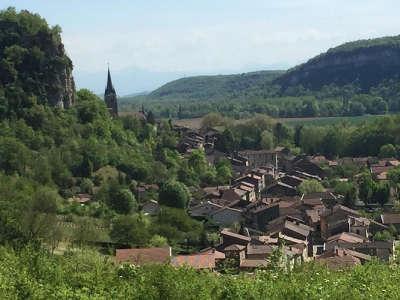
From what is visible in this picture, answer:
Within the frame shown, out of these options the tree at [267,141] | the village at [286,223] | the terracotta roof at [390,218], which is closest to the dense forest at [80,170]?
the village at [286,223]

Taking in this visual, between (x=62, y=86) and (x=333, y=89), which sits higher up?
(x=62, y=86)

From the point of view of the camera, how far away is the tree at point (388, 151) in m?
65.2

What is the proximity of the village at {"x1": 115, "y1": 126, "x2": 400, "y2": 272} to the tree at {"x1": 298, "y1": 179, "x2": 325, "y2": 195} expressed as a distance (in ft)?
1.01

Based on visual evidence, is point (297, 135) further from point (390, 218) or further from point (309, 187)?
point (390, 218)

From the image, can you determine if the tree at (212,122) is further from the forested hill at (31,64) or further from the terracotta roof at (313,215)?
the terracotta roof at (313,215)

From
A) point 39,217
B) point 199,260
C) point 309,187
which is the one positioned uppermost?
point 39,217

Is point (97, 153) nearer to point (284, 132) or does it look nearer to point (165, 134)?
point (165, 134)

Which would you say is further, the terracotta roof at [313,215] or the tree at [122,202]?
the terracotta roof at [313,215]

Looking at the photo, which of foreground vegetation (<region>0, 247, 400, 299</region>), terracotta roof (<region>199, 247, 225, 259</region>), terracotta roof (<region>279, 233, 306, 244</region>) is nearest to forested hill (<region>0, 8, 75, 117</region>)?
terracotta roof (<region>279, 233, 306, 244</region>)

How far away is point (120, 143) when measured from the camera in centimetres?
5553

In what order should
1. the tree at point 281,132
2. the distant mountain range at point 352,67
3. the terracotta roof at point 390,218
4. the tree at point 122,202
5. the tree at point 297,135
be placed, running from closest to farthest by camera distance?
the terracotta roof at point 390,218, the tree at point 122,202, the tree at point 297,135, the tree at point 281,132, the distant mountain range at point 352,67

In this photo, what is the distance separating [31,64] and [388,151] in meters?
31.8

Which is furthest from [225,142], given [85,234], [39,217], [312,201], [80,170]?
[39,217]

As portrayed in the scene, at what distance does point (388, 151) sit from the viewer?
6538cm
